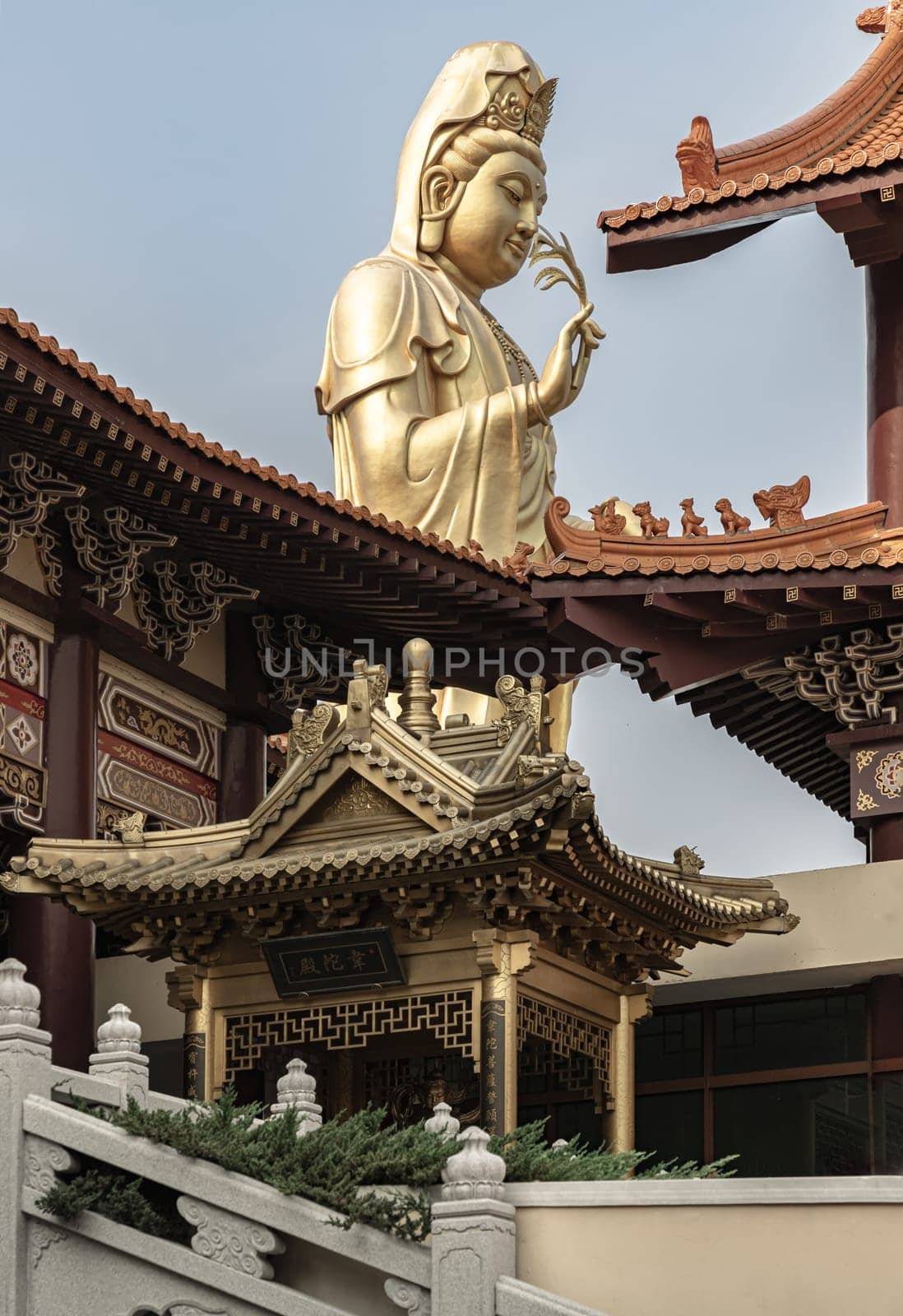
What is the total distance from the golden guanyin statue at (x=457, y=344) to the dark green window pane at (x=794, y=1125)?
16.0ft

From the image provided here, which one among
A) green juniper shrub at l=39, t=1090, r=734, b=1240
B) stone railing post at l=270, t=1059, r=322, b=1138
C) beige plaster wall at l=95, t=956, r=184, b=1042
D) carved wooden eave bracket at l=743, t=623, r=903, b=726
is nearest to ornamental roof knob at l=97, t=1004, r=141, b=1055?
green juniper shrub at l=39, t=1090, r=734, b=1240

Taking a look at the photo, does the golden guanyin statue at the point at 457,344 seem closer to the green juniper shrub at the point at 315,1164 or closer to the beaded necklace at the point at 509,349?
the beaded necklace at the point at 509,349

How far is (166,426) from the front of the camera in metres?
13.3

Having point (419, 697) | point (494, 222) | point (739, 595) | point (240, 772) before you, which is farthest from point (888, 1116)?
point (494, 222)

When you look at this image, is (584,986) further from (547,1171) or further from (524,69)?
(524,69)

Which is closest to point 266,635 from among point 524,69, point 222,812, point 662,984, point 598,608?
point 222,812

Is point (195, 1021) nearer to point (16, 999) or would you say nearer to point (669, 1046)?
point (16, 999)

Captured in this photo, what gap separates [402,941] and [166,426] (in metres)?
3.21

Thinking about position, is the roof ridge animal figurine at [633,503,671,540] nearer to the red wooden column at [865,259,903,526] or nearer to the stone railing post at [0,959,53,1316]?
the red wooden column at [865,259,903,526]

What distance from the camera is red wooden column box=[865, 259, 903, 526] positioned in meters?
15.7

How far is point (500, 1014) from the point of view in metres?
11.8

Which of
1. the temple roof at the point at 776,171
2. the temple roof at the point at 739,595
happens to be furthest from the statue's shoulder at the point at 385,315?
the temple roof at the point at 739,595

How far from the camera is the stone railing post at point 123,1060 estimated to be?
1013 centimetres

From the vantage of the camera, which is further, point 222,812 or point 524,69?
point 524,69
